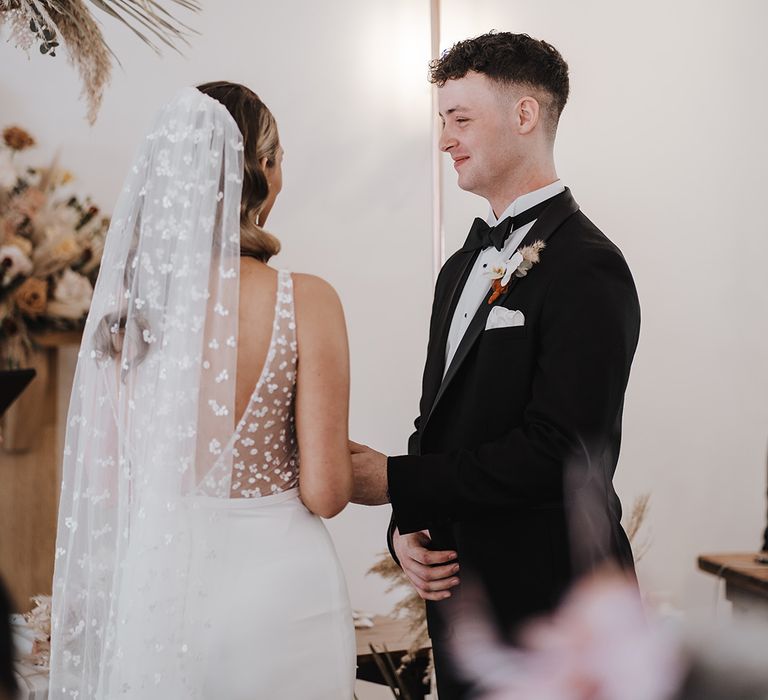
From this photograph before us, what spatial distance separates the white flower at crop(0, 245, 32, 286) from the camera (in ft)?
8.36

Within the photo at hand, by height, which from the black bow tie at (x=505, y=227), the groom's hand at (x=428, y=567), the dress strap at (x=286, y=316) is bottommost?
the groom's hand at (x=428, y=567)

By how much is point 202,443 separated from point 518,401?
0.64 m

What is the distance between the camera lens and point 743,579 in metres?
2.40

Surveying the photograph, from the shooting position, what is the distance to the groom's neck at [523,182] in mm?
2031

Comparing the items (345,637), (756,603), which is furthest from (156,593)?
(756,603)

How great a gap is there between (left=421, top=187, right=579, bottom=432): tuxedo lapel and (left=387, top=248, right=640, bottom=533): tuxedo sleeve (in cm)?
11

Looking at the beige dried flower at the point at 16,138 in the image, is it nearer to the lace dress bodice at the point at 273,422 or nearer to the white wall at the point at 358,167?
the white wall at the point at 358,167

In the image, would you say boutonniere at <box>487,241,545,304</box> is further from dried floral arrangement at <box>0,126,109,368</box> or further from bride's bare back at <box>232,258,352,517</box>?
dried floral arrangement at <box>0,126,109,368</box>

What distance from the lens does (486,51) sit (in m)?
2.03

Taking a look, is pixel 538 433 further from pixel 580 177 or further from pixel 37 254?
pixel 37 254

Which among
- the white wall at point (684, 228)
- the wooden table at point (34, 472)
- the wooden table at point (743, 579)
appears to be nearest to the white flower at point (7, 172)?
the wooden table at point (34, 472)

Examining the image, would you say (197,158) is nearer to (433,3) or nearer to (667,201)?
(667,201)

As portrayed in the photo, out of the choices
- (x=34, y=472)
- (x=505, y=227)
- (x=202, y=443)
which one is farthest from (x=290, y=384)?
(x=34, y=472)

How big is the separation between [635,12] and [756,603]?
1.89 metres
